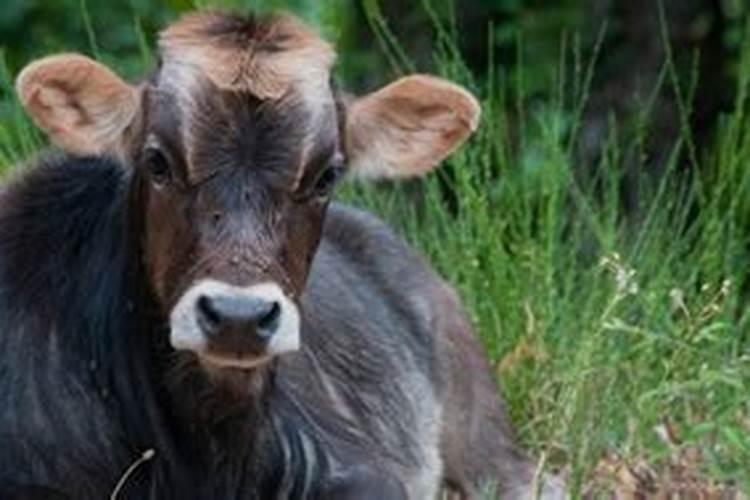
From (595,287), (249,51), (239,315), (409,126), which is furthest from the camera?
(595,287)

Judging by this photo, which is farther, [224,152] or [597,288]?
[597,288]

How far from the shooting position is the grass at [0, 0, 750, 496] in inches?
408

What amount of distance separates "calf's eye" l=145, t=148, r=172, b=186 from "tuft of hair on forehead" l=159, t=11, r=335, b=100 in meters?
0.20

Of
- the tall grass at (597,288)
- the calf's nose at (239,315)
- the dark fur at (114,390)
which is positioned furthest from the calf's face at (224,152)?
the tall grass at (597,288)

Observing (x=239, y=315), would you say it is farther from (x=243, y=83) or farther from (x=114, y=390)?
(x=114, y=390)

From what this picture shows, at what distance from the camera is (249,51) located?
923 centimetres

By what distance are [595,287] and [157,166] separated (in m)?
2.21

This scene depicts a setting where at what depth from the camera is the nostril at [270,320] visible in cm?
880

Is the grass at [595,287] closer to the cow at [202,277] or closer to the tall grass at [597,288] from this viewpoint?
the tall grass at [597,288]

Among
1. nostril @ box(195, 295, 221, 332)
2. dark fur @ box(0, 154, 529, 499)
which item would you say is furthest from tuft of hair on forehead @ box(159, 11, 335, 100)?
nostril @ box(195, 295, 221, 332)

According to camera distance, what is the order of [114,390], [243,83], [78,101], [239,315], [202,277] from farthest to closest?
[114,390] < [78,101] < [243,83] < [202,277] < [239,315]

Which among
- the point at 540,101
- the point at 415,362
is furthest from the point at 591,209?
the point at 540,101

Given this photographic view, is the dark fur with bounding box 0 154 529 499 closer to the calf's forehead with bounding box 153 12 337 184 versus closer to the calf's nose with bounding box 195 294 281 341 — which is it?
the calf's forehead with bounding box 153 12 337 184

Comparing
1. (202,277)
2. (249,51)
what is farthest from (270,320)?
(249,51)
